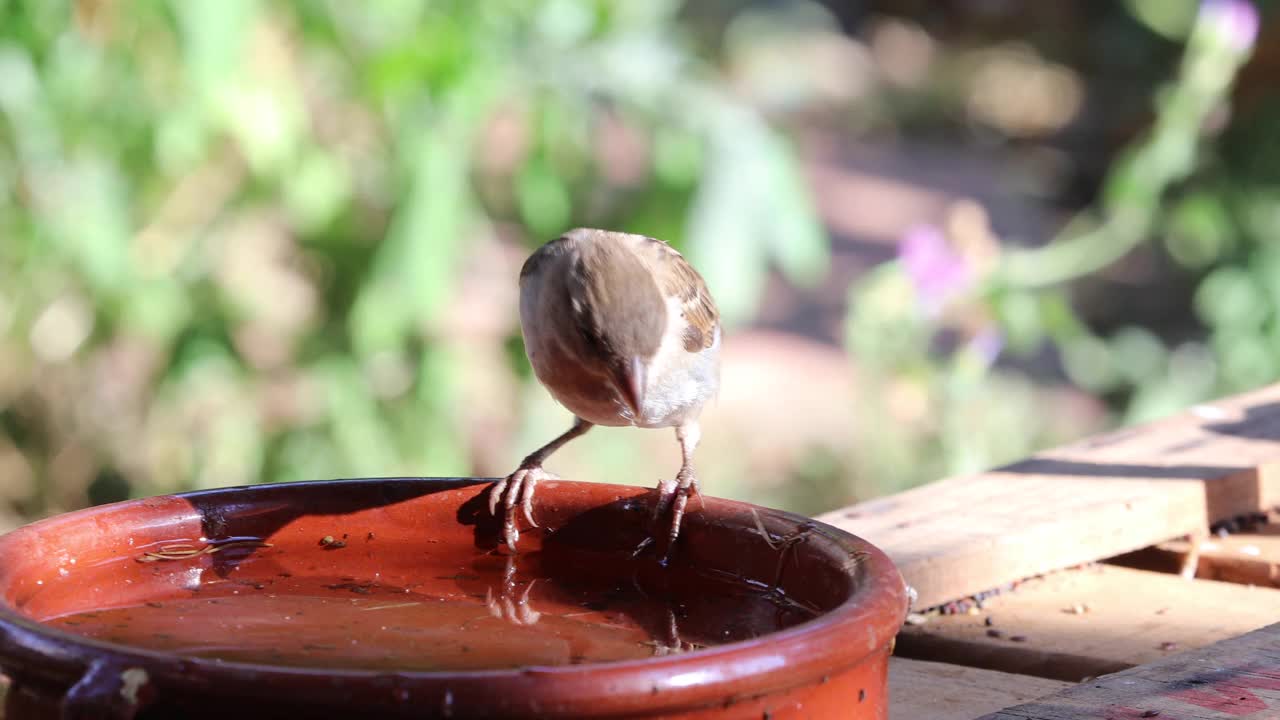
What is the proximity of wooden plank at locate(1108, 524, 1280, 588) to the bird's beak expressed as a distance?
0.76 metres

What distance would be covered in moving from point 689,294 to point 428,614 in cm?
122

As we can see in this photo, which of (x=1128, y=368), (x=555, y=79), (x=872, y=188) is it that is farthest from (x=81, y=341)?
(x=872, y=188)

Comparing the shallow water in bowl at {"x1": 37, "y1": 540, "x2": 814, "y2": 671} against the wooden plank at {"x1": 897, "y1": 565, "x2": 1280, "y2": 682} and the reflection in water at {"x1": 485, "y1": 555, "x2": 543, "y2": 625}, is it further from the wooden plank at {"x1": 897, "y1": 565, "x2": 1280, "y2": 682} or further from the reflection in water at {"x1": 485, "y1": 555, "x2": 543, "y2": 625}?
the wooden plank at {"x1": 897, "y1": 565, "x2": 1280, "y2": 682}

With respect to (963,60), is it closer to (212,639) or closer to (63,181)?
(63,181)

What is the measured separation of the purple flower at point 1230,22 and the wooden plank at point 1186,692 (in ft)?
11.4

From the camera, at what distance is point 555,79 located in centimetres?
392

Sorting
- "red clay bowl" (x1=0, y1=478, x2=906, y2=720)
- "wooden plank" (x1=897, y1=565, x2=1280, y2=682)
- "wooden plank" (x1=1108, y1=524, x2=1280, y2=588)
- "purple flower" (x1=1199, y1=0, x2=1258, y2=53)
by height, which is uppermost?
"purple flower" (x1=1199, y1=0, x2=1258, y2=53)

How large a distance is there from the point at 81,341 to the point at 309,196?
0.79 metres

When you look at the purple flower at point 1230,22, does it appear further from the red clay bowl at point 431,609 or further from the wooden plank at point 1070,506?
the red clay bowl at point 431,609

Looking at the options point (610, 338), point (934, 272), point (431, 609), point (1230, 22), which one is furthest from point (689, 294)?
point (1230, 22)

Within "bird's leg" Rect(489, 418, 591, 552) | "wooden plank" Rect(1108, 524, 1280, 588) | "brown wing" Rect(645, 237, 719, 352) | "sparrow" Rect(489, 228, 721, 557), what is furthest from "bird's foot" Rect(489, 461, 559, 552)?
"wooden plank" Rect(1108, 524, 1280, 588)

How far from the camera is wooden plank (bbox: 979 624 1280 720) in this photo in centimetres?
143

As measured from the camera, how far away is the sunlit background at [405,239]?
147 inches

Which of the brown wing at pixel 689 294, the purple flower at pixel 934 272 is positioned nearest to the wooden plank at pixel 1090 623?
the brown wing at pixel 689 294
